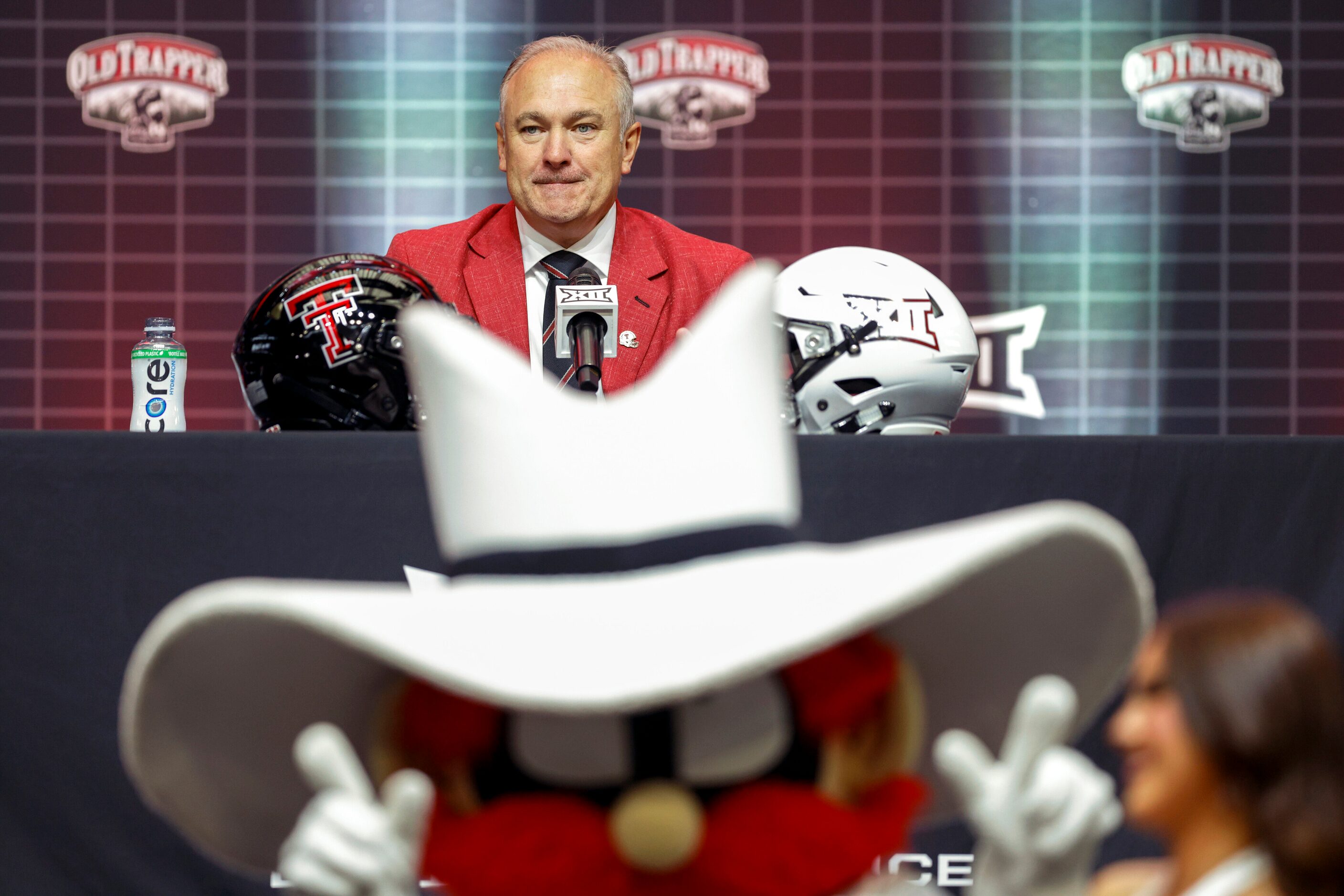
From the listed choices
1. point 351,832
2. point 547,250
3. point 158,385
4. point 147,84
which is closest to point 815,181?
point 547,250

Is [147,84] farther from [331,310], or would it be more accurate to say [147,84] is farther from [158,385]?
[331,310]

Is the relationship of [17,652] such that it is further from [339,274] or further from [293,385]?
[339,274]

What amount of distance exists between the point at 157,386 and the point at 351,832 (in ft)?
3.78

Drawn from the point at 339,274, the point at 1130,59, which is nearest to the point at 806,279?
the point at 339,274

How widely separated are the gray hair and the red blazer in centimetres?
19

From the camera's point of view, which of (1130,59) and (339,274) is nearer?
(339,274)

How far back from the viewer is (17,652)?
5.04 feet

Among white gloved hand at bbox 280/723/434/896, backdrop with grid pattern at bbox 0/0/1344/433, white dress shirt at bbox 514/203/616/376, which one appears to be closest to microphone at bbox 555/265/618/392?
white dress shirt at bbox 514/203/616/376

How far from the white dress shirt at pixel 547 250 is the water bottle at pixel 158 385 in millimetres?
646

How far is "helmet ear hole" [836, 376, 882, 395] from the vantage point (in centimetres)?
182

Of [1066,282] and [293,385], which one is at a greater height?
[1066,282]

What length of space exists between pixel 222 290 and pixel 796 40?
1.67m

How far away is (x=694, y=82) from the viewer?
3.79 metres

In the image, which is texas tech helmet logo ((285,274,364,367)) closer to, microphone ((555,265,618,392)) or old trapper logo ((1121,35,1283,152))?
microphone ((555,265,618,392))
